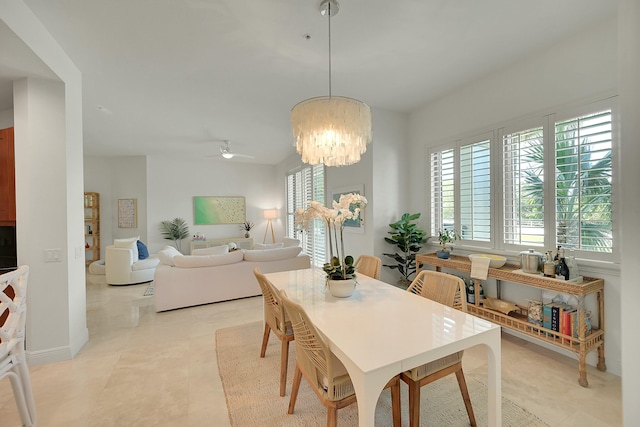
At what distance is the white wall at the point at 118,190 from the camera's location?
22.2 ft

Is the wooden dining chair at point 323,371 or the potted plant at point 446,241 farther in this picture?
the potted plant at point 446,241

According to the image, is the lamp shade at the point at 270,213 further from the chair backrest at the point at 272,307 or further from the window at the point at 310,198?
the chair backrest at the point at 272,307

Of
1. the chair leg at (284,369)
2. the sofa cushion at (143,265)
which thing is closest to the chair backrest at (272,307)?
the chair leg at (284,369)

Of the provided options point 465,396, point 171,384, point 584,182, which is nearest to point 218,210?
point 171,384

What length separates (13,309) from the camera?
163 centimetres

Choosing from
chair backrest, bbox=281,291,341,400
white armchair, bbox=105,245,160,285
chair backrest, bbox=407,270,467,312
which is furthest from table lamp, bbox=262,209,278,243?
chair backrest, bbox=281,291,341,400

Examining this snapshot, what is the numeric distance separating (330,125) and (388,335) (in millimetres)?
1380

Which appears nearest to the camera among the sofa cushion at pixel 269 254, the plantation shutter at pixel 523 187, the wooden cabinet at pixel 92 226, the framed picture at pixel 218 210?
the plantation shutter at pixel 523 187

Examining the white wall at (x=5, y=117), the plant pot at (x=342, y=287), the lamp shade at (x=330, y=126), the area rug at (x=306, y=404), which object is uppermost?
the white wall at (x=5, y=117)

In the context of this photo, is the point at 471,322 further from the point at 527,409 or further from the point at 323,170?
the point at 323,170

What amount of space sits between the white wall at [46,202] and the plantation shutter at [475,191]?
4166 mm

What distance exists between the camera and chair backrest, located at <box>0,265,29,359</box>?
5.09 feet

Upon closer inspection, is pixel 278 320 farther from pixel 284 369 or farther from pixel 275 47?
pixel 275 47

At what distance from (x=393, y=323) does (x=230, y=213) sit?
689 centimetres
